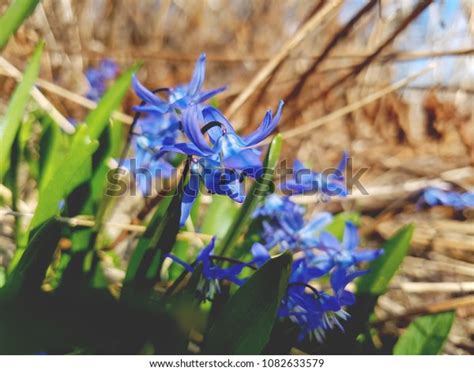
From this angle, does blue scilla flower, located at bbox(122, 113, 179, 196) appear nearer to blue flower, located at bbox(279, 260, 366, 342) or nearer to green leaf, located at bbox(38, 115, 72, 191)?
green leaf, located at bbox(38, 115, 72, 191)

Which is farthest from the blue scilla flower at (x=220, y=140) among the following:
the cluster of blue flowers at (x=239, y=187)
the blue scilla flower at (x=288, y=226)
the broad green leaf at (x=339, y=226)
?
the broad green leaf at (x=339, y=226)

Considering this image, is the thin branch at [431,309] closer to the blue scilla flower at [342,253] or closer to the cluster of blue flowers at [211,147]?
the blue scilla flower at [342,253]

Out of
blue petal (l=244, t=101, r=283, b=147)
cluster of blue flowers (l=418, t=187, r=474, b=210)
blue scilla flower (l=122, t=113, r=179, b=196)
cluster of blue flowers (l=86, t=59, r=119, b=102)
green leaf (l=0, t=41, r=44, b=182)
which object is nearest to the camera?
blue petal (l=244, t=101, r=283, b=147)

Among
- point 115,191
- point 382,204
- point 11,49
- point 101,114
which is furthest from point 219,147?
point 11,49

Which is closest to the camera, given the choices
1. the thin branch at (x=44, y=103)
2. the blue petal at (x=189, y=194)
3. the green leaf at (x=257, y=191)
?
the blue petal at (x=189, y=194)

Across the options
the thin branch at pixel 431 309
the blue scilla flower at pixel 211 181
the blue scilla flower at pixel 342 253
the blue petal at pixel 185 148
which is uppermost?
the blue petal at pixel 185 148

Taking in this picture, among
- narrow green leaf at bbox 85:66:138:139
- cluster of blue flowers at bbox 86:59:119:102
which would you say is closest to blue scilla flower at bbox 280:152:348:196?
narrow green leaf at bbox 85:66:138:139

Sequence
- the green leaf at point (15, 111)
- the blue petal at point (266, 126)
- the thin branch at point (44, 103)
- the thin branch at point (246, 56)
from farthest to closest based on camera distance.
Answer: the thin branch at point (246, 56)
the thin branch at point (44, 103)
the green leaf at point (15, 111)
the blue petal at point (266, 126)
